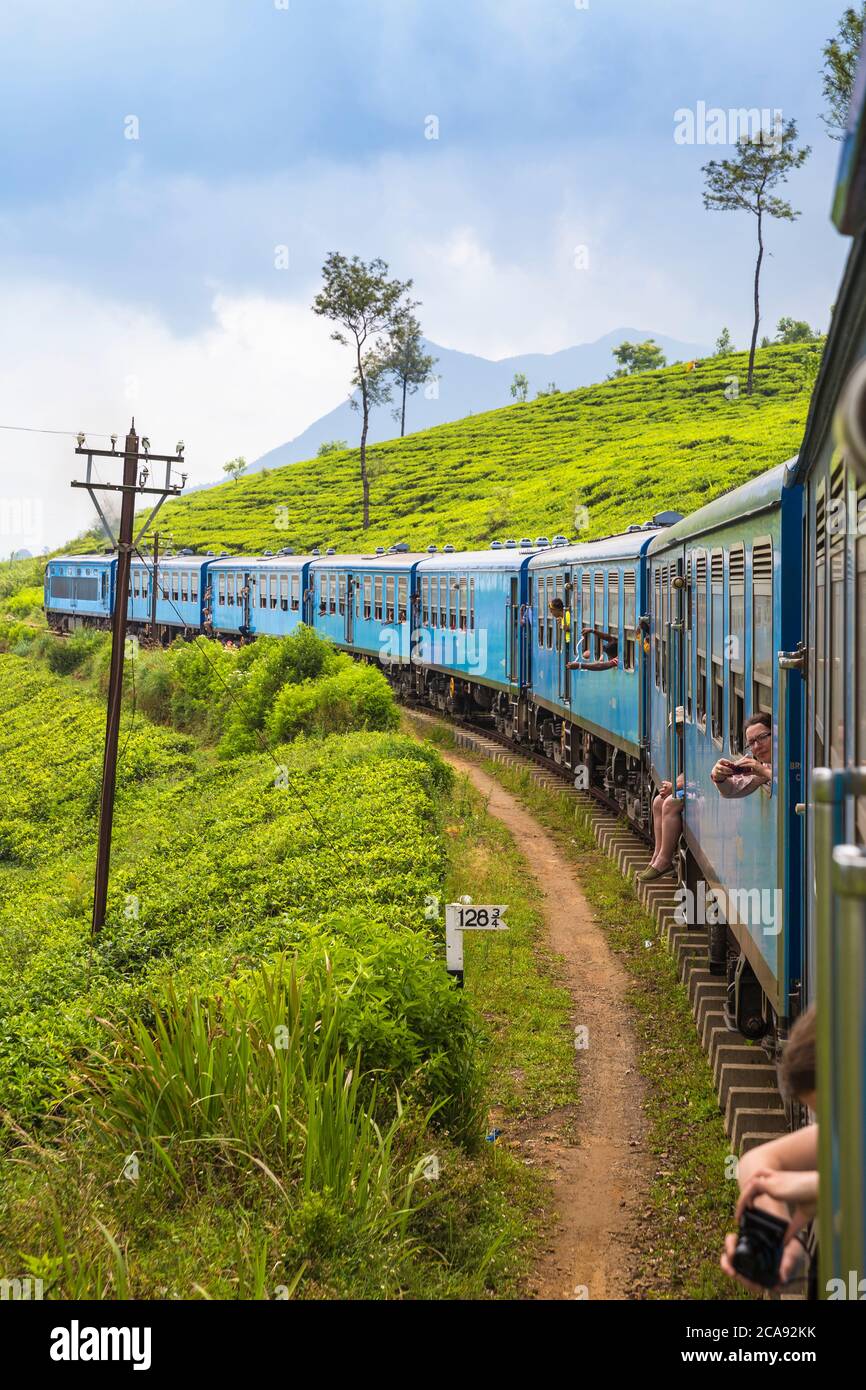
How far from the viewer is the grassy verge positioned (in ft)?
23.6

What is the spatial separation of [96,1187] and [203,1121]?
69cm

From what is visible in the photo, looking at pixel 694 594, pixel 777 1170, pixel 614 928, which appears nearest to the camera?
pixel 777 1170

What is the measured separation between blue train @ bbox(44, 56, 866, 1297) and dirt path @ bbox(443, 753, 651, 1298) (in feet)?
3.36

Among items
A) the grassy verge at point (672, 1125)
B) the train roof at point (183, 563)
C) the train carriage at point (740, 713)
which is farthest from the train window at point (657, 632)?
the train roof at point (183, 563)

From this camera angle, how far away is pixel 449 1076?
8.73 m

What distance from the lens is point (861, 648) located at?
12.2ft

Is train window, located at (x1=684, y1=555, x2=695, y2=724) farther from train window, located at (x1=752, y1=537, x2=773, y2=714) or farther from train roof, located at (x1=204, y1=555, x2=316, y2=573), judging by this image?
train roof, located at (x1=204, y1=555, x2=316, y2=573)

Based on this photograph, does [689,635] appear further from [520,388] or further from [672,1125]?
[520,388]

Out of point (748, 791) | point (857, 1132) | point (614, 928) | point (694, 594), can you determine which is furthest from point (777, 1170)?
point (614, 928)

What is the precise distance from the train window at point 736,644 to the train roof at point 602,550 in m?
6.14

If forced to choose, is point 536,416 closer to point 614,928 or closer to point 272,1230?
point 614,928

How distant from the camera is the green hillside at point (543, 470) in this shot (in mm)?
53594

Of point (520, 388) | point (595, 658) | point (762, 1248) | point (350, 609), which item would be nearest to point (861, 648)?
point (762, 1248)

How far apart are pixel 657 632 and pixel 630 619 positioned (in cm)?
201
